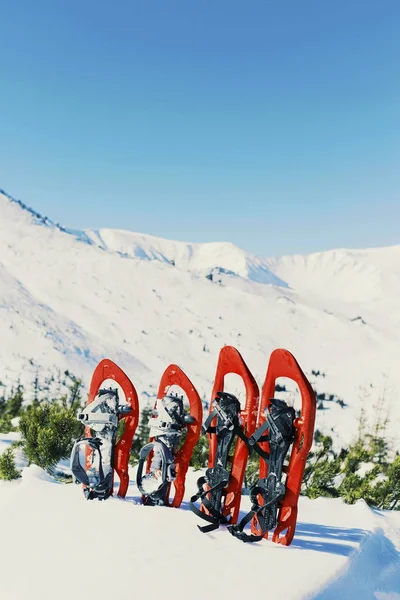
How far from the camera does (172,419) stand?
1072cm

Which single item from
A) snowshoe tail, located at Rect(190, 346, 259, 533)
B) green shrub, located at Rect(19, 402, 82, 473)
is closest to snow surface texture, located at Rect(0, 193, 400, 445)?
green shrub, located at Rect(19, 402, 82, 473)

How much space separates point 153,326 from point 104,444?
87.3 meters

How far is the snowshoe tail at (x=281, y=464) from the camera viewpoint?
30.1 ft

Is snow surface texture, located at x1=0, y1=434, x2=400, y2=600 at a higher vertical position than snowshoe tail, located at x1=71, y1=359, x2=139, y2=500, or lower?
lower

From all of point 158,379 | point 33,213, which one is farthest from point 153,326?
point 33,213

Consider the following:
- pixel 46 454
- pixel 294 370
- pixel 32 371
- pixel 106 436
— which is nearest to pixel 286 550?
pixel 294 370

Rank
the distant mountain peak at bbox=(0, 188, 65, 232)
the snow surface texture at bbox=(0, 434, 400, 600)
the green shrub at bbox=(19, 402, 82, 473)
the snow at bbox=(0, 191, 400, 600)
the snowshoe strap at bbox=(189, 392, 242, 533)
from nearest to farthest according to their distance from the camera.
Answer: the snow surface texture at bbox=(0, 434, 400, 600)
the snow at bbox=(0, 191, 400, 600)
the snowshoe strap at bbox=(189, 392, 242, 533)
the green shrub at bbox=(19, 402, 82, 473)
the distant mountain peak at bbox=(0, 188, 65, 232)

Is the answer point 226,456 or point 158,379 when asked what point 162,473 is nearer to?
point 226,456

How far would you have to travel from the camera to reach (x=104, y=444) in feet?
36.1

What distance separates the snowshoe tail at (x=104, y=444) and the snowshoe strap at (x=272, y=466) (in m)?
3.09

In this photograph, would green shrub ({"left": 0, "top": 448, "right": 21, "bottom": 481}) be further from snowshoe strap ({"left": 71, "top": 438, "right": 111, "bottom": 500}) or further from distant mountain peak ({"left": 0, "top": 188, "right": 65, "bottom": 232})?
distant mountain peak ({"left": 0, "top": 188, "right": 65, "bottom": 232})

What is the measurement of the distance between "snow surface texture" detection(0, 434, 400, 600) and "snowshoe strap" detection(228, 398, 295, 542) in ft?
1.44

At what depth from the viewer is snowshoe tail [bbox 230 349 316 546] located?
917cm

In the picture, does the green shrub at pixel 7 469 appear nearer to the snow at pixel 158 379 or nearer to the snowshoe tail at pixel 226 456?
the snow at pixel 158 379
